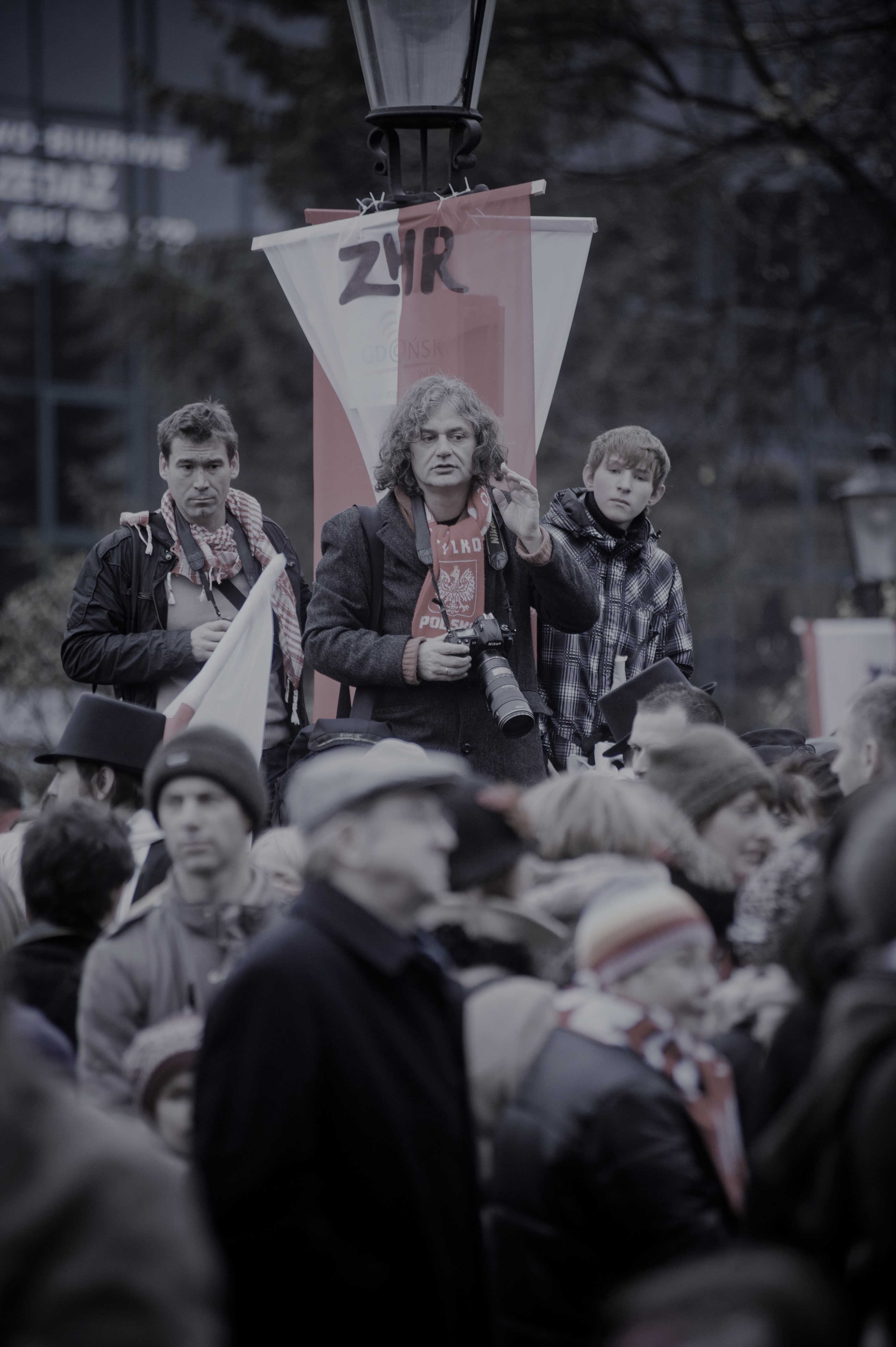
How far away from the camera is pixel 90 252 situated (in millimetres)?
24047

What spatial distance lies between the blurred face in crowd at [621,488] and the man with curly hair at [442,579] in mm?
526

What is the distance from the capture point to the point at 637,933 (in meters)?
3.14

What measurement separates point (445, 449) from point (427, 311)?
1149 millimetres

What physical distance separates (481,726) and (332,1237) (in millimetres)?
2806

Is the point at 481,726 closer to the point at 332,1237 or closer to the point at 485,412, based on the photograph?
the point at 485,412

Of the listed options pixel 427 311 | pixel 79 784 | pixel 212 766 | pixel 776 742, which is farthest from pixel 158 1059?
pixel 427 311

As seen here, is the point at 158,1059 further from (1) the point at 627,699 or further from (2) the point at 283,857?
(1) the point at 627,699

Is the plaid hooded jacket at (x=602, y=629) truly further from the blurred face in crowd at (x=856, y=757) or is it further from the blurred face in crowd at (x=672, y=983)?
the blurred face in crowd at (x=672, y=983)

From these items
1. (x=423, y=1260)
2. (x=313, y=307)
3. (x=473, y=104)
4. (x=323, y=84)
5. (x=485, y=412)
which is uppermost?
(x=323, y=84)

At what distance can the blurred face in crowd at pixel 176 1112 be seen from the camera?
132 inches

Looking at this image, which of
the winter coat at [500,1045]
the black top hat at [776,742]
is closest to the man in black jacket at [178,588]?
the black top hat at [776,742]

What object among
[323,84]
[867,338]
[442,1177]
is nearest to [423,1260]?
[442,1177]

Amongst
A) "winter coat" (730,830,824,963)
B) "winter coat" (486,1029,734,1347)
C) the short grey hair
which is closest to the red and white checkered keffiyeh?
the short grey hair

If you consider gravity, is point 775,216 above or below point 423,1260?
above
